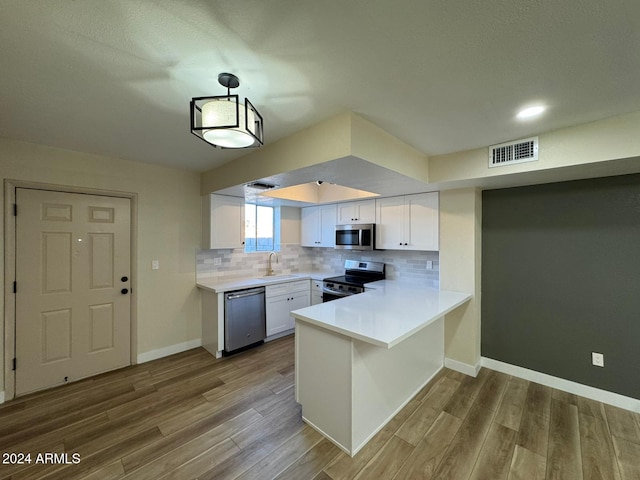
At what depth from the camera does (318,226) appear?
4617 millimetres

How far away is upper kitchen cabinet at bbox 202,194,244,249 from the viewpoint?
355 cm

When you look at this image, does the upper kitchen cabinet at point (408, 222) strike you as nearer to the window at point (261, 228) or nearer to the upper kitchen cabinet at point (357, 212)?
the upper kitchen cabinet at point (357, 212)

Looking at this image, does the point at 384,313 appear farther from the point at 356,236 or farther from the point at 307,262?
the point at 307,262

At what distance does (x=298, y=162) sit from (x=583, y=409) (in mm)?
3408

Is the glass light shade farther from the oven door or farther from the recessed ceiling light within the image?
the oven door

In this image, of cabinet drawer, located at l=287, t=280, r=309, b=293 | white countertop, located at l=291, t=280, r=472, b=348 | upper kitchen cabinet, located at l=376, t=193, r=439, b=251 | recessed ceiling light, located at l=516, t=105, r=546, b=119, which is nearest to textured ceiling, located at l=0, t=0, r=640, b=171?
recessed ceiling light, located at l=516, t=105, r=546, b=119

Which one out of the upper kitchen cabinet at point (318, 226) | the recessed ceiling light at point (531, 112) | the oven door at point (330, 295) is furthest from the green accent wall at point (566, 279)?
the upper kitchen cabinet at point (318, 226)

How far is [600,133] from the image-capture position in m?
1.92

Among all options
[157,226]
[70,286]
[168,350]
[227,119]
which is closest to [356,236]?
[157,226]

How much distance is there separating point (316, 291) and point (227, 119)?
3350 millimetres

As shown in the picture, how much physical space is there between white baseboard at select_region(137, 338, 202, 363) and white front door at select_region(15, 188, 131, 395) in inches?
6.5

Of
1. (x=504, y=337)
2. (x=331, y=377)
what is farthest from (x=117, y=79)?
(x=504, y=337)

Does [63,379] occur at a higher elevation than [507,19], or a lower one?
lower

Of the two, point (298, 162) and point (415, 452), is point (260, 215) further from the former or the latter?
point (415, 452)
